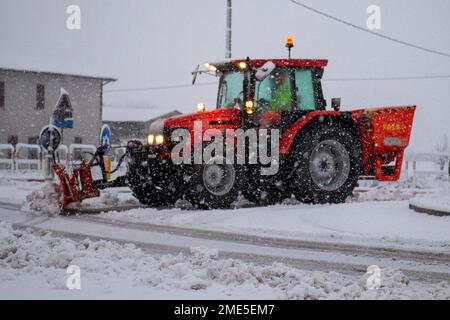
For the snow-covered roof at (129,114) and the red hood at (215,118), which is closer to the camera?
the red hood at (215,118)

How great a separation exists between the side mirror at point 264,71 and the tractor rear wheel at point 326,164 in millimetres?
1319

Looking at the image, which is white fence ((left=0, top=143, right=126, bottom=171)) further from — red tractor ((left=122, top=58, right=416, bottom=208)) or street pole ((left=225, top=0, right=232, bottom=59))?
red tractor ((left=122, top=58, right=416, bottom=208))

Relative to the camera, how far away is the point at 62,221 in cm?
852

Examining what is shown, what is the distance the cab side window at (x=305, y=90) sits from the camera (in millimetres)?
10141

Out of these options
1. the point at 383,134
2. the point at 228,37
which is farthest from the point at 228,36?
the point at 383,134

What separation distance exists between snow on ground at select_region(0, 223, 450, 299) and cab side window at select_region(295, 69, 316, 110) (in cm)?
497

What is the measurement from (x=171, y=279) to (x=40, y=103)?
2985 centimetres

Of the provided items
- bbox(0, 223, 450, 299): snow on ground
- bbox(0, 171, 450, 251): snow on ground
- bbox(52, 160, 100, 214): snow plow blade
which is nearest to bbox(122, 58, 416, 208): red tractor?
bbox(0, 171, 450, 251): snow on ground

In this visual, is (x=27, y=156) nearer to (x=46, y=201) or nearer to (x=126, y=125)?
(x=46, y=201)

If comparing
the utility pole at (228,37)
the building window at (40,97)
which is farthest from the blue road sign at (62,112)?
the building window at (40,97)

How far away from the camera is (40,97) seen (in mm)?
32594

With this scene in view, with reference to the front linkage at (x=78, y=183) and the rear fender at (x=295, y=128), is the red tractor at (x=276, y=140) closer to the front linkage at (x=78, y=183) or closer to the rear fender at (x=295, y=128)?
the rear fender at (x=295, y=128)
